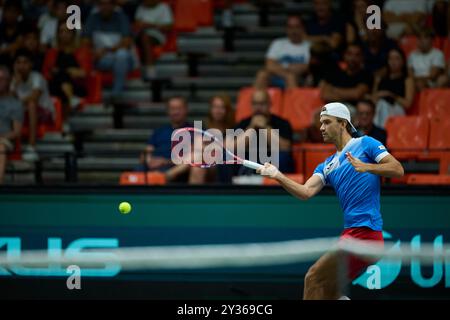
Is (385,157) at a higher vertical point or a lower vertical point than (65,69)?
lower

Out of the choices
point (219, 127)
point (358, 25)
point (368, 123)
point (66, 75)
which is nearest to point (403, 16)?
point (358, 25)

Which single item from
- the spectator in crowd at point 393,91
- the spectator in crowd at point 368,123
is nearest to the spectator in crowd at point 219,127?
the spectator in crowd at point 368,123

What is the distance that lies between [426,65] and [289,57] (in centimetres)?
168

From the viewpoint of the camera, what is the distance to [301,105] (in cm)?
1259

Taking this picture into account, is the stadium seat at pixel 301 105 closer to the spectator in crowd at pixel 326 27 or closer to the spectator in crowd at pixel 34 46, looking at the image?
the spectator in crowd at pixel 326 27

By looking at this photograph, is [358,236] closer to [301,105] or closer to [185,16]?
[301,105]

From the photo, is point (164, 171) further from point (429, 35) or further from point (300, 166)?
point (429, 35)

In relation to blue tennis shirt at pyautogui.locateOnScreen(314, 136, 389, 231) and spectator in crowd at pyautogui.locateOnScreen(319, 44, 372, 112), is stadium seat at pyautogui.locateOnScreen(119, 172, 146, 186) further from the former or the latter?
blue tennis shirt at pyautogui.locateOnScreen(314, 136, 389, 231)

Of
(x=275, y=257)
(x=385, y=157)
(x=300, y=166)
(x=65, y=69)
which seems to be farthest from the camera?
(x=65, y=69)

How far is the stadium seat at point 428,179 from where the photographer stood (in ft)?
35.0

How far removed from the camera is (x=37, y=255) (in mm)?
10891

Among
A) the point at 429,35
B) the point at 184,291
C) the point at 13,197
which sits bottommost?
the point at 184,291

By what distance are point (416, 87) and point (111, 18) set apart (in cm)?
430

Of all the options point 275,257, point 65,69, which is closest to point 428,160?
point 275,257
